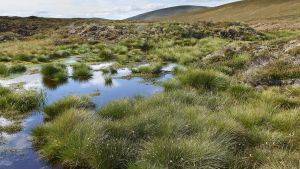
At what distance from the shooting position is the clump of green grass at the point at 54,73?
66.5ft

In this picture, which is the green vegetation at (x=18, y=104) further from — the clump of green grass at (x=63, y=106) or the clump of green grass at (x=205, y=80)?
the clump of green grass at (x=205, y=80)

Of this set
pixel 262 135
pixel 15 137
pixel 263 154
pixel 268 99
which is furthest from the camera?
pixel 268 99

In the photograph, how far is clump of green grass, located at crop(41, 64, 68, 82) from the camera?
20.3 metres

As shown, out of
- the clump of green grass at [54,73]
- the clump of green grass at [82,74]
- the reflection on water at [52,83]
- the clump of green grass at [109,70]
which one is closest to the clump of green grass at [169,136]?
the reflection on water at [52,83]

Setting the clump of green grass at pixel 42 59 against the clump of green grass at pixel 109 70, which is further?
the clump of green grass at pixel 42 59

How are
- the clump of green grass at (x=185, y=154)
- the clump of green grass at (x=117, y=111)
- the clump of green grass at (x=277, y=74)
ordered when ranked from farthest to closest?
the clump of green grass at (x=277, y=74) < the clump of green grass at (x=117, y=111) < the clump of green grass at (x=185, y=154)

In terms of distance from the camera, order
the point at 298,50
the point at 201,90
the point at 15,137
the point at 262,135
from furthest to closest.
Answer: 1. the point at 298,50
2. the point at 201,90
3. the point at 15,137
4. the point at 262,135

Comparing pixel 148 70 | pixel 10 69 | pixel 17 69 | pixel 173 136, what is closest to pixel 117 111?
pixel 173 136

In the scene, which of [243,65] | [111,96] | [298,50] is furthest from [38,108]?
[298,50]

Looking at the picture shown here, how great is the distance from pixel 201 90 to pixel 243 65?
20.4 feet

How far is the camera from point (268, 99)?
1314 cm

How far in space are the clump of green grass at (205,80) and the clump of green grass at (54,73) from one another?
684 centimetres

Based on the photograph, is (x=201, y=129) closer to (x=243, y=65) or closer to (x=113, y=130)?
(x=113, y=130)

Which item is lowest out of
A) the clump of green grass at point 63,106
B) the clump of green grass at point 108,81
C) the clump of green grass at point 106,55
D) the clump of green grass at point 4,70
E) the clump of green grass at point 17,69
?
the clump of green grass at point 106,55
